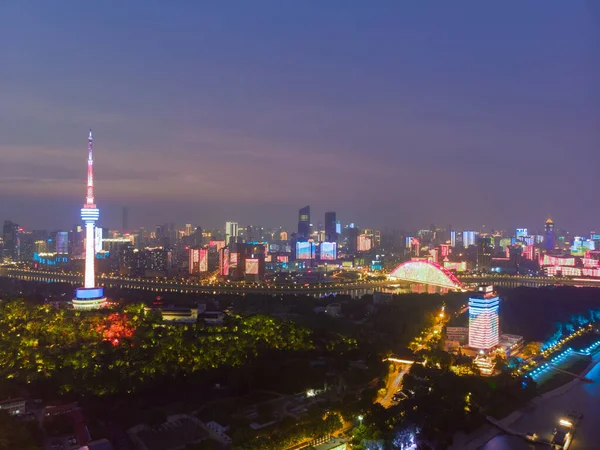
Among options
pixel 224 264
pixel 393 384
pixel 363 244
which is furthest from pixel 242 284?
pixel 363 244

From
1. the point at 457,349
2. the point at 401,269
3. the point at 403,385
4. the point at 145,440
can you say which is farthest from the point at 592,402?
the point at 401,269

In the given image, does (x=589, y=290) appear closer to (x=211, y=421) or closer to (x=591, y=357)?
(x=591, y=357)

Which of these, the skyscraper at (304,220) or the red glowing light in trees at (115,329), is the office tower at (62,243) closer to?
the skyscraper at (304,220)

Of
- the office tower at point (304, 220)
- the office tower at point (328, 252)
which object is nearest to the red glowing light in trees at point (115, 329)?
the office tower at point (328, 252)

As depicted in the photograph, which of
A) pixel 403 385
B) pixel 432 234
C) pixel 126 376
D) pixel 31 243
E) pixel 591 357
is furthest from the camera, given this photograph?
pixel 432 234

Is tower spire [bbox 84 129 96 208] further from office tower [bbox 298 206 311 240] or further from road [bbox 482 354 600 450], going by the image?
office tower [bbox 298 206 311 240]
